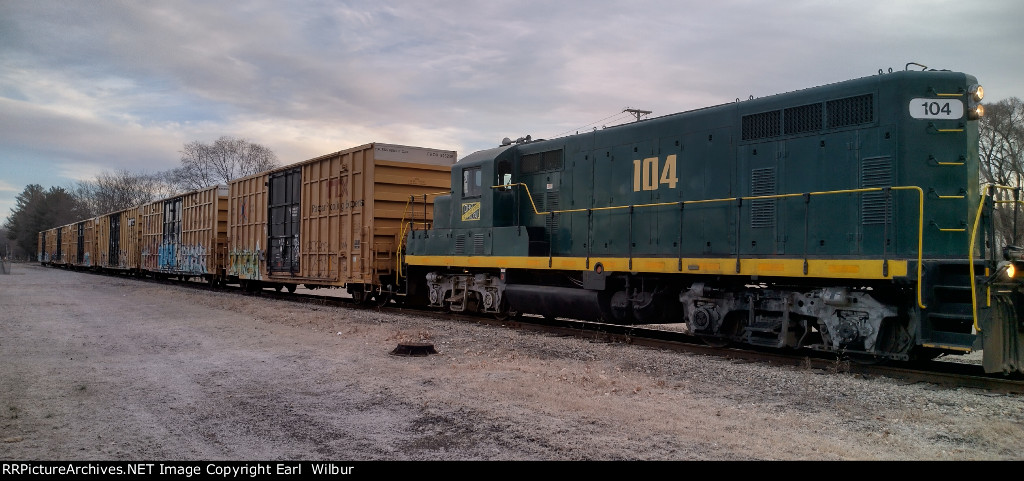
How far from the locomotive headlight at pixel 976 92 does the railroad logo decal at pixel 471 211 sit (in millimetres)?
8617

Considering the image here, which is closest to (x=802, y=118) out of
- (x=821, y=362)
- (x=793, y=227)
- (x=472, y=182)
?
(x=793, y=227)

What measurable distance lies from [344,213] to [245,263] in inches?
288

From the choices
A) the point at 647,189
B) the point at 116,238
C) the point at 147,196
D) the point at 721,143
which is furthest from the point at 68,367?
the point at 147,196

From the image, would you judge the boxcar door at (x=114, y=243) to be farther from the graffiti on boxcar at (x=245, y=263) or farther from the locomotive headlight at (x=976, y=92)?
the locomotive headlight at (x=976, y=92)

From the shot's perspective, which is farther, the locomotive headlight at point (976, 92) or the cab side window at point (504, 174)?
the cab side window at point (504, 174)

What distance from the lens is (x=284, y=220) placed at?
21.2 metres

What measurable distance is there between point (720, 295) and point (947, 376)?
301 cm

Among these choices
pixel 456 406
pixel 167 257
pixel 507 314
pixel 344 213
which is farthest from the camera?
pixel 167 257

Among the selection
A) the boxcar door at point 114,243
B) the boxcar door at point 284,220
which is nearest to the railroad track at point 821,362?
the boxcar door at point 284,220

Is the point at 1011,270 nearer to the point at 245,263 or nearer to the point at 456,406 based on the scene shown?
the point at 456,406

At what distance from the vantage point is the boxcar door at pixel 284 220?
20469 millimetres

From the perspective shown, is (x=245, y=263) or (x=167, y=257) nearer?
(x=245, y=263)

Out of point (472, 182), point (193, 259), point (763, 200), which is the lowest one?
point (193, 259)

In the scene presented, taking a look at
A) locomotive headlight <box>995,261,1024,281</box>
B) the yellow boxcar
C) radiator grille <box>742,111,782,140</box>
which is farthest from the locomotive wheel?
locomotive headlight <box>995,261,1024,281</box>
